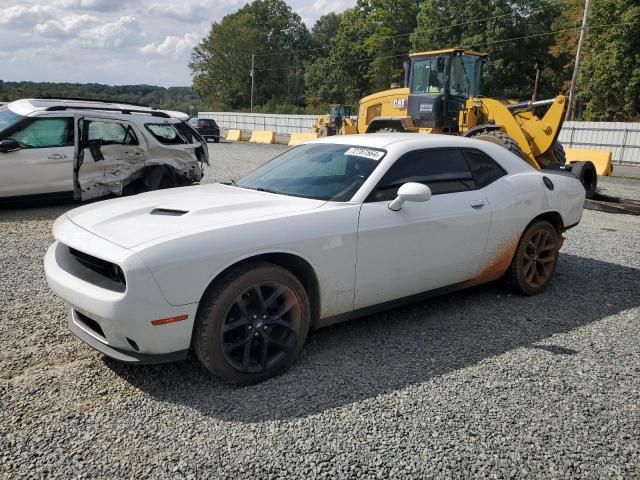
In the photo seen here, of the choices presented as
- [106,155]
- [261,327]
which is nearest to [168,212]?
[261,327]

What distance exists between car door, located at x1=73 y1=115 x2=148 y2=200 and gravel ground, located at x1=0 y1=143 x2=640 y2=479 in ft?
12.5

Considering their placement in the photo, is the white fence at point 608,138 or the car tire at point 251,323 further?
the white fence at point 608,138

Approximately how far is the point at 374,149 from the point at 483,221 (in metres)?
1.11

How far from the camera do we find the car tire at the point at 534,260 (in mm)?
4887

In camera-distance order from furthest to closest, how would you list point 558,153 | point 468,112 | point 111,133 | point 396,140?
point 558,153 < point 468,112 < point 111,133 < point 396,140

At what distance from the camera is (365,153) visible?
4129mm

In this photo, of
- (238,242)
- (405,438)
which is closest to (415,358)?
(405,438)

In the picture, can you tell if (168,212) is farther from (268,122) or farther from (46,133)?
(268,122)

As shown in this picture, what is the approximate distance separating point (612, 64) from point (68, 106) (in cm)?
3569

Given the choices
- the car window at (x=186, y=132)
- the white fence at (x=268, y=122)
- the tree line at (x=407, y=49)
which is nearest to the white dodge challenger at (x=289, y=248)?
the car window at (x=186, y=132)

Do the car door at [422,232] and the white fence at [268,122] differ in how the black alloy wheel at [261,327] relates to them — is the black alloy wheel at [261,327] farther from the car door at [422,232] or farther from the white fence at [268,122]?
the white fence at [268,122]

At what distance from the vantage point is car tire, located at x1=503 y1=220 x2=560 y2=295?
4887mm

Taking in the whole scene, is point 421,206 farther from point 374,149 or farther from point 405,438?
point 405,438

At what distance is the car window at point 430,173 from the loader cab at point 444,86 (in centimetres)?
811
